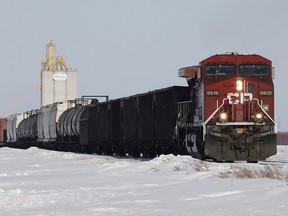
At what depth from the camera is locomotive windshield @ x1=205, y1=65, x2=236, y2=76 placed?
23703mm

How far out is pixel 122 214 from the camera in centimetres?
846

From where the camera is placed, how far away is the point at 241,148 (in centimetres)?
2278

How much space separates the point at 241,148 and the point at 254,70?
3046 mm

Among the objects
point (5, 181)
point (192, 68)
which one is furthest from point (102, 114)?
point (5, 181)

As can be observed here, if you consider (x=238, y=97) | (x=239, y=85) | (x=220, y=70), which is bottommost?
(x=238, y=97)

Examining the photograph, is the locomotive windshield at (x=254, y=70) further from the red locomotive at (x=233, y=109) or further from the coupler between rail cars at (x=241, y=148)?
the coupler between rail cars at (x=241, y=148)

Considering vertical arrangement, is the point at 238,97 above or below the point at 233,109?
above

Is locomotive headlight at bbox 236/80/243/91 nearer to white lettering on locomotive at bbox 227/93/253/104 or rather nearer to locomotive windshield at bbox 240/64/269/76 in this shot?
white lettering on locomotive at bbox 227/93/253/104

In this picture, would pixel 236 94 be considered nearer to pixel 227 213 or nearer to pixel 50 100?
pixel 227 213

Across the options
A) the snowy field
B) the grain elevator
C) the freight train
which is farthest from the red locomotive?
the grain elevator

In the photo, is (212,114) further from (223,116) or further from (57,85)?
(57,85)

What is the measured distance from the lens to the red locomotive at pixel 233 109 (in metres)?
22.8

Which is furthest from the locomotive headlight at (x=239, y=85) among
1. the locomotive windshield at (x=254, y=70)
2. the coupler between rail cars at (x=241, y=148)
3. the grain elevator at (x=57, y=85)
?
the grain elevator at (x=57, y=85)

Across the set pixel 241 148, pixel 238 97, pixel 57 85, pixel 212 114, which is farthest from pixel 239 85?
pixel 57 85
